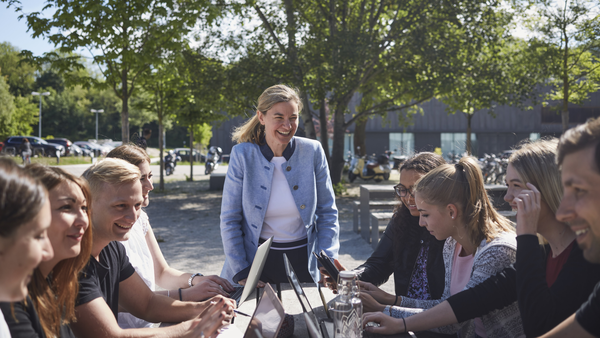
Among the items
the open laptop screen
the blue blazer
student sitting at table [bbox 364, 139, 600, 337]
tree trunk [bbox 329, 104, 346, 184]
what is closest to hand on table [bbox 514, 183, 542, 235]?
student sitting at table [bbox 364, 139, 600, 337]

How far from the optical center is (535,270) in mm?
1658

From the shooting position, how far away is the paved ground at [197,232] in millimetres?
6387

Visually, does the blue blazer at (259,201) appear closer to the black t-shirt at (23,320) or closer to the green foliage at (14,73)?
the black t-shirt at (23,320)

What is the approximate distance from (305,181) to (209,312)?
1.23 meters

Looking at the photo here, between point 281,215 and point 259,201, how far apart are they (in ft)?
0.56

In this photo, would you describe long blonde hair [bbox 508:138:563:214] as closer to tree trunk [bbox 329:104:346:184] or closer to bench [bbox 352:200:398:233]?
bench [bbox 352:200:398:233]

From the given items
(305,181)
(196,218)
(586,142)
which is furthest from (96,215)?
(196,218)

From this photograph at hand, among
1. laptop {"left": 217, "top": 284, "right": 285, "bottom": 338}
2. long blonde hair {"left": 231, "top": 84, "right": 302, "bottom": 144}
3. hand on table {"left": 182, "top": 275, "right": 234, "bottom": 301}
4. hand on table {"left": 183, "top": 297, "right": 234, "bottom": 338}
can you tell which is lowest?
hand on table {"left": 182, "top": 275, "right": 234, "bottom": 301}

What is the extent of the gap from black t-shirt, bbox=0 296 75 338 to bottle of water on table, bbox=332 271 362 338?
94 centimetres

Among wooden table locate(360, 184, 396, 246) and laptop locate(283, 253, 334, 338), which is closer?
laptop locate(283, 253, 334, 338)

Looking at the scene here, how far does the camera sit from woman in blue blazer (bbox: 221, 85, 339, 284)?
2803 mm

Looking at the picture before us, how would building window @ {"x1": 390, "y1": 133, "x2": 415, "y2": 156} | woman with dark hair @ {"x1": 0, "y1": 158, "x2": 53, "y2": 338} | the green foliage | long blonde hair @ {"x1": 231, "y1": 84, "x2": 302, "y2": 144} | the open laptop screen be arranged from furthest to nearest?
1. the green foliage
2. building window @ {"x1": 390, "y1": 133, "x2": 415, "y2": 156}
3. long blonde hair @ {"x1": 231, "y1": 84, "x2": 302, "y2": 144}
4. the open laptop screen
5. woman with dark hair @ {"x1": 0, "y1": 158, "x2": 53, "y2": 338}

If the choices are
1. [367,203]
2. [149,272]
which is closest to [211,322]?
[149,272]

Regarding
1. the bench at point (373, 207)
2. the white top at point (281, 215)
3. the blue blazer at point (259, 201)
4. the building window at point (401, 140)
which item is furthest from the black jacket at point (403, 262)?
the building window at point (401, 140)
